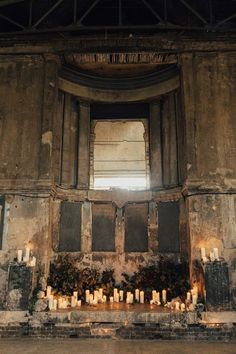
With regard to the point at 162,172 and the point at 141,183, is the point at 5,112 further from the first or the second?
the point at 141,183

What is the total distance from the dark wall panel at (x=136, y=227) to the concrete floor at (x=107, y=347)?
194 inches

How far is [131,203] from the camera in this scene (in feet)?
41.8

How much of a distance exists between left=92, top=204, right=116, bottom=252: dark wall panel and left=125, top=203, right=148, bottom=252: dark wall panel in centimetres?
49

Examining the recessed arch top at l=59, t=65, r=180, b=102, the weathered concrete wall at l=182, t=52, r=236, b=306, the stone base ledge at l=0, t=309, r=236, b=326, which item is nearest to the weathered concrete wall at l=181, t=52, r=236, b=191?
the weathered concrete wall at l=182, t=52, r=236, b=306

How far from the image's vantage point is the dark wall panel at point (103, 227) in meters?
12.4

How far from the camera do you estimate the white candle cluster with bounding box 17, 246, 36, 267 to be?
368 inches

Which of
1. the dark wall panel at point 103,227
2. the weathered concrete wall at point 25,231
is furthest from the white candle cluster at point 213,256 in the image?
the weathered concrete wall at point 25,231

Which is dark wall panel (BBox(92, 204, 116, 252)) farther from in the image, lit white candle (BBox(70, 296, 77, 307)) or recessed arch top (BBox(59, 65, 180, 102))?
recessed arch top (BBox(59, 65, 180, 102))

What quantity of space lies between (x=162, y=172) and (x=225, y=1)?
653cm

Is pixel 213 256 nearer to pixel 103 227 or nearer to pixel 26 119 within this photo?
pixel 103 227

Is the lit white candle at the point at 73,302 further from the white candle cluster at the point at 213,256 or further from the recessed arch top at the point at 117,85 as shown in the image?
the recessed arch top at the point at 117,85

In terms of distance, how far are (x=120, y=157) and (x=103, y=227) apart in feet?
22.4

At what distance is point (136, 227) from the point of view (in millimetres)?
12555

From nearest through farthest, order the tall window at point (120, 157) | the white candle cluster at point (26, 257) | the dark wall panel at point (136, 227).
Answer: the white candle cluster at point (26, 257) → the dark wall panel at point (136, 227) → the tall window at point (120, 157)
